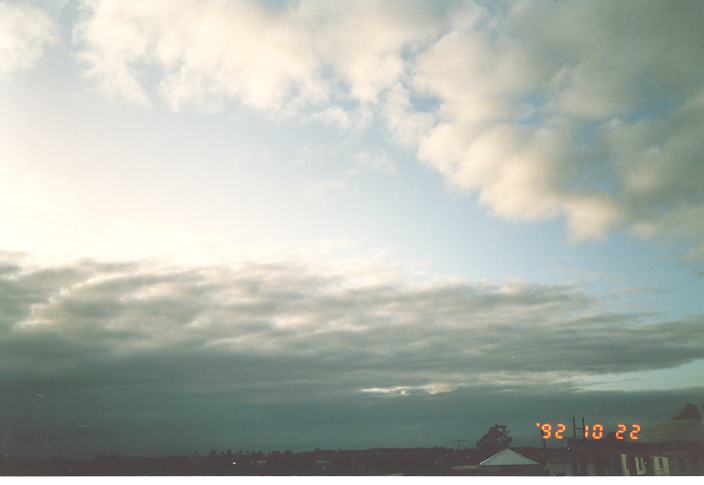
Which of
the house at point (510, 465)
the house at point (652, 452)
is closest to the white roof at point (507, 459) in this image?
the house at point (510, 465)

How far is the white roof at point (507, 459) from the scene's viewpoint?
40250 mm

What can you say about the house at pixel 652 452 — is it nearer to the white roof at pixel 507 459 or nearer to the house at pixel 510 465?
the house at pixel 510 465

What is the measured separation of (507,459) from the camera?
4141cm

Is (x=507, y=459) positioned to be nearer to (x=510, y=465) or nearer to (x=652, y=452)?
(x=510, y=465)

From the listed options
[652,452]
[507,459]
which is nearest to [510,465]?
[507,459]

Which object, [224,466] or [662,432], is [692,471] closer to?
[662,432]

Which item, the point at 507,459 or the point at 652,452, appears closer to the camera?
the point at 652,452

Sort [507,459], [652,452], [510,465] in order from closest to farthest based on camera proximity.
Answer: [652,452], [510,465], [507,459]

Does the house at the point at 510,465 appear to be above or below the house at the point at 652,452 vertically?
below

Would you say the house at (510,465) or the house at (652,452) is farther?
the house at (510,465)

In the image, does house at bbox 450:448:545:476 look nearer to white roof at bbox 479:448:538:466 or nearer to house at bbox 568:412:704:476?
white roof at bbox 479:448:538:466

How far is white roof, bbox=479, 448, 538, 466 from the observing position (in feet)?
132

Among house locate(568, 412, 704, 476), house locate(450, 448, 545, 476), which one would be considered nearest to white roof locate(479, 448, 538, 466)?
house locate(450, 448, 545, 476)
